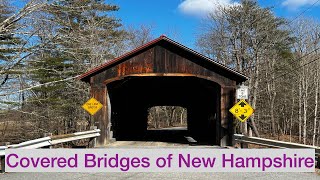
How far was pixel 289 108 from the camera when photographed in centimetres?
3256

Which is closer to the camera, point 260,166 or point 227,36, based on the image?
point 260,166

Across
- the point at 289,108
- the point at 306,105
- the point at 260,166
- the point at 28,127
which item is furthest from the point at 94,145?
the point at 289,108

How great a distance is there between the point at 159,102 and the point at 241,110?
11871 millimetres

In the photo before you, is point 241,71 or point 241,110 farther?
Answer: point 241,71

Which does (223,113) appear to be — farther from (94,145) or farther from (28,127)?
(28,127)

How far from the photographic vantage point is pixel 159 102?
23688 mm

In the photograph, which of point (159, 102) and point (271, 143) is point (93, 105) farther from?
point (159, 102)

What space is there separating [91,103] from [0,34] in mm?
4110

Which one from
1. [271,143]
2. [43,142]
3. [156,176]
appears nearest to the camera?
[156,176]

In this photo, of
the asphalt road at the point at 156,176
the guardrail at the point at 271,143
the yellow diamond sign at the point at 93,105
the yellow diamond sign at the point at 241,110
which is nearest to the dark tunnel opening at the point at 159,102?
the yellow diamond sign at the point at 93,105

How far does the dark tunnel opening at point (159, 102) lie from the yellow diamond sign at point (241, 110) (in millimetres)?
1705

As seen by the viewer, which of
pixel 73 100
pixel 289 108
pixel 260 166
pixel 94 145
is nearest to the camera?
pixel 260 166

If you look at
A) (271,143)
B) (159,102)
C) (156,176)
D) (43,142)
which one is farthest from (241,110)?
(159,102)

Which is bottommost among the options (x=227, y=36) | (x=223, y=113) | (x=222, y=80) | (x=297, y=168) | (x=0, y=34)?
(x=297, y=168)
